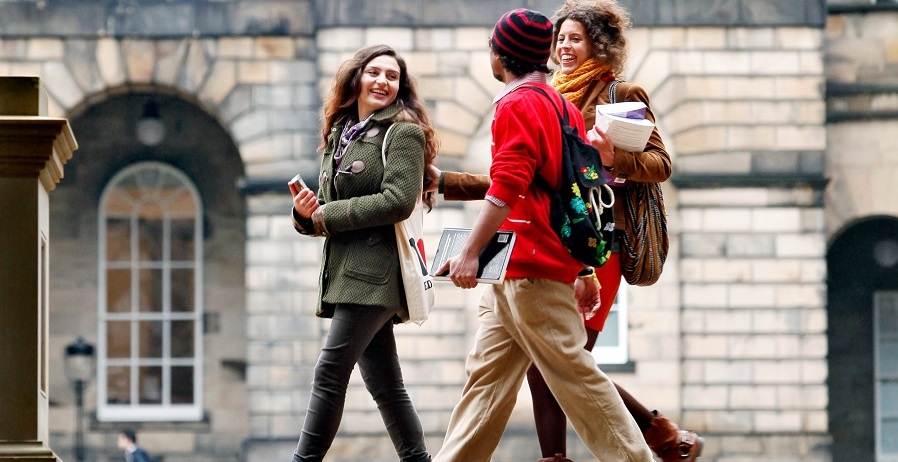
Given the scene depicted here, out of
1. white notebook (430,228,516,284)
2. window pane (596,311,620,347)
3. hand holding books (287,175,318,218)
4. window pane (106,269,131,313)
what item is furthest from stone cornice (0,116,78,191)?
window pane (106,269,131,313)

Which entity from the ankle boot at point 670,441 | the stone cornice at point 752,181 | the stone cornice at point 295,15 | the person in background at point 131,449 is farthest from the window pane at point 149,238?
the ankle boot at point 670,441

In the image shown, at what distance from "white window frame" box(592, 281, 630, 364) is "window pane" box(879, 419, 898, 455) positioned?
10.9 feet

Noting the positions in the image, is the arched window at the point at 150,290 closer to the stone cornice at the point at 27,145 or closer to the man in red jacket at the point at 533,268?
the man in red jacket at the point at 533,268

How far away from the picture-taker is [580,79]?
19.4ft

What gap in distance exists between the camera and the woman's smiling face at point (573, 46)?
5.87m

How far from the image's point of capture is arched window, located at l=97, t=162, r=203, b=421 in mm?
19094

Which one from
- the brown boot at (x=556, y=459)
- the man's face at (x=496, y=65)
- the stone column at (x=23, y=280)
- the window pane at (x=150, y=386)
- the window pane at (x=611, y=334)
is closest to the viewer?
the stone column at (x=23, y=280)

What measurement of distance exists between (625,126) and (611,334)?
11.9m

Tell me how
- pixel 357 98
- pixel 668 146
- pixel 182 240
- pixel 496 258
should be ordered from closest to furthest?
1. pixel 496 258
2. pixel 357 98
3. pixel 668 146
4. pixel 182 240

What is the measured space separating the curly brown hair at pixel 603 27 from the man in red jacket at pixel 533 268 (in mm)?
334

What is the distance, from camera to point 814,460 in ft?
56.7

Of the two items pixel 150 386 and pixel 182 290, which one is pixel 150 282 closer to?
pixel 182 290

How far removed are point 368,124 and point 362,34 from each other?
11.3 m

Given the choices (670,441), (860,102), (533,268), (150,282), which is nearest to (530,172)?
(533,268)
